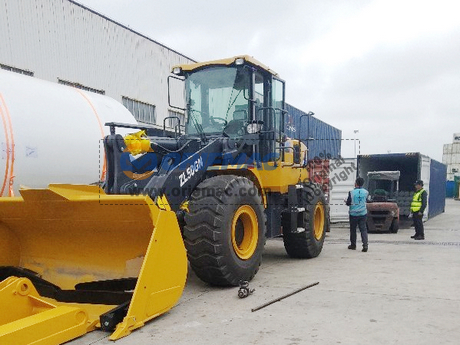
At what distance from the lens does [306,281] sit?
19.0 ft

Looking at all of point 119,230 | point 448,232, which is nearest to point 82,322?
point 119,230

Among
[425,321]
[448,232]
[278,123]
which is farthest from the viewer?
[448,232]

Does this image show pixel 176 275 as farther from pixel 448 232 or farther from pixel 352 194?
pixel 448 232

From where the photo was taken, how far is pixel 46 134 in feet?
19.5

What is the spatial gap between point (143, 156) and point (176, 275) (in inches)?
85.9

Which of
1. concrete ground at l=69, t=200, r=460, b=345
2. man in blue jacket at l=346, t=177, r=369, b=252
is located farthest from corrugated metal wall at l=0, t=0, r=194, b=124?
man in blue jacket at l=346, t=177, r=369, b=252

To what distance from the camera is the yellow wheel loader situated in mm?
3850

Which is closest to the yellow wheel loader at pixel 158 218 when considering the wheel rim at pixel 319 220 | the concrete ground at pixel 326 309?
the concrete ground at pixel 326 309

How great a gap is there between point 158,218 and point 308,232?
3.88 meters

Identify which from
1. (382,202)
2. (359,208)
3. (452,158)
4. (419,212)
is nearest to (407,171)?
(382,202)

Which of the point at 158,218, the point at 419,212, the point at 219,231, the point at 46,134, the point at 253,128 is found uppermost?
the point at 253,128

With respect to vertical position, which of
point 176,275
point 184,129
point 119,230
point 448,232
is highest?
point 184,129

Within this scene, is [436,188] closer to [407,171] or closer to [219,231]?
[407,171]

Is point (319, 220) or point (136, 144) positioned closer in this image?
point (136, 144)
